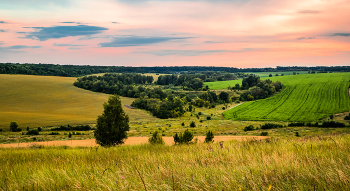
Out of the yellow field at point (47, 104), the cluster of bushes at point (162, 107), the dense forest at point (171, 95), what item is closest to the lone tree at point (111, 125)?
the yellow field at point (47, 104)

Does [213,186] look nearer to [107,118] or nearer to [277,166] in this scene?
[277,166]

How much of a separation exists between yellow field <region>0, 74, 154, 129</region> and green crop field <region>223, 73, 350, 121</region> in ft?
149

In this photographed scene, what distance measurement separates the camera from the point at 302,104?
10175 cm

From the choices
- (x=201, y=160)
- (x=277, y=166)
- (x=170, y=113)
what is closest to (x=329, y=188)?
(x=277, y=166)

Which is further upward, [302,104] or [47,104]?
[47,104]

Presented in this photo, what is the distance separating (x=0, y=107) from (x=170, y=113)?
224ft

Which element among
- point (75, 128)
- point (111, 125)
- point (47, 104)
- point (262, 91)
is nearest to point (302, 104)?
point (262, 91)

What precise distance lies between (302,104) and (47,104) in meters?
117

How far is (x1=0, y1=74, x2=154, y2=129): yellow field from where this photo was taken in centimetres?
7012

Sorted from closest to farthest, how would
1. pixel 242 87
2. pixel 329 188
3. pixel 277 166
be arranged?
pixel 329 188 → pixel 277 166 → pixel 242 87

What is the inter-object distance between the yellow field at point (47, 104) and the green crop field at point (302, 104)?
149 feet

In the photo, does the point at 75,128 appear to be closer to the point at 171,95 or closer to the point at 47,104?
the point at 47,104

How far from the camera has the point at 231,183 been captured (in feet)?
11.2

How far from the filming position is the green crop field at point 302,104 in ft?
279
